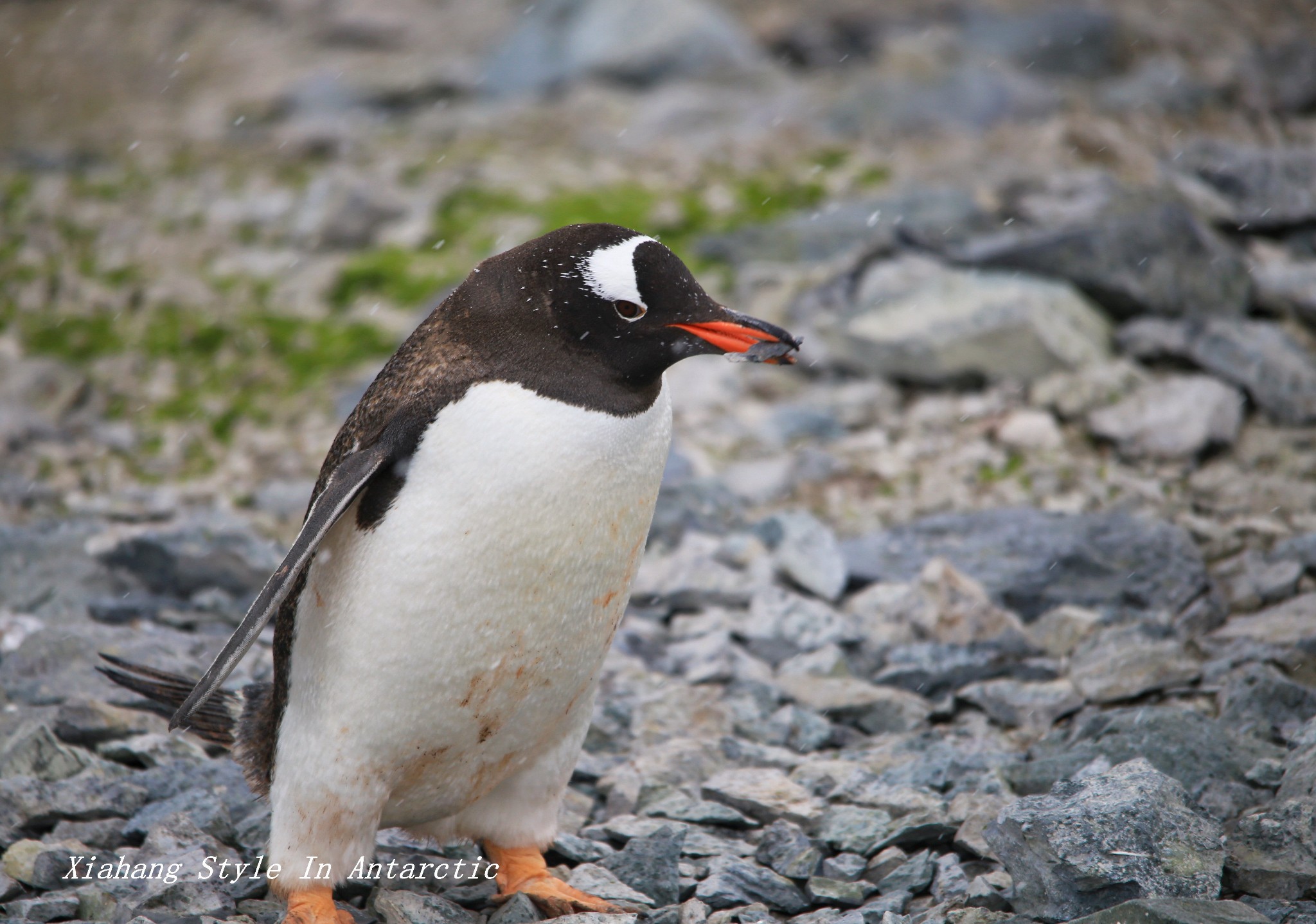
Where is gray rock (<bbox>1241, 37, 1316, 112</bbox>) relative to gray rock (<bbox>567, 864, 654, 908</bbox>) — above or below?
below

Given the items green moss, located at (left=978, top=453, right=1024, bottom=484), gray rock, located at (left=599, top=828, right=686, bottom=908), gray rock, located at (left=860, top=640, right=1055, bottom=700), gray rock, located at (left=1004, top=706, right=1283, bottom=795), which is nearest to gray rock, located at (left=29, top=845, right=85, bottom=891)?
gray rock, located at (left=599, top=828, right=686, bottom=908)

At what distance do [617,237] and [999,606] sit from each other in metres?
2.62

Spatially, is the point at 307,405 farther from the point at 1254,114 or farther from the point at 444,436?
the point at 1254,114

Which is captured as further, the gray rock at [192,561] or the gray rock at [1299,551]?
the gray rock at [192,561]

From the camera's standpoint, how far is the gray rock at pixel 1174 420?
5887 millimetres

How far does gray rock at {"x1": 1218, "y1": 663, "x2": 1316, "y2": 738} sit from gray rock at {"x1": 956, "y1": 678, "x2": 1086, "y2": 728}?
0.47 m

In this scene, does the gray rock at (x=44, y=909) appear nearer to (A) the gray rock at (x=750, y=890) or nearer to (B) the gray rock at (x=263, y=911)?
(B) the gray rock at (x=263, y=911)

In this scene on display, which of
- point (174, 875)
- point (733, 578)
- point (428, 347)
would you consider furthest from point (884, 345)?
point (174, 875)

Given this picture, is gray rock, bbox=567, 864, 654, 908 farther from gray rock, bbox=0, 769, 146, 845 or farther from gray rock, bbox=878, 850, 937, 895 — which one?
gray rock, bbox=0, 769, 146, 845

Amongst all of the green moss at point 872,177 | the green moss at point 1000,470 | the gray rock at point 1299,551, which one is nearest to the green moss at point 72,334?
the green moss at point 872,177

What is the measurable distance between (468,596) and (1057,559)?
300 centimetres

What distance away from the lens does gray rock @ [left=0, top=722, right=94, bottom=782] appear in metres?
3.52

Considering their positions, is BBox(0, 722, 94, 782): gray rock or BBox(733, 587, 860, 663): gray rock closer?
BBox(0, 722, 94, 782): gray rock

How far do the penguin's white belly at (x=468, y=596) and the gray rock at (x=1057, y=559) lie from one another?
2.40m
